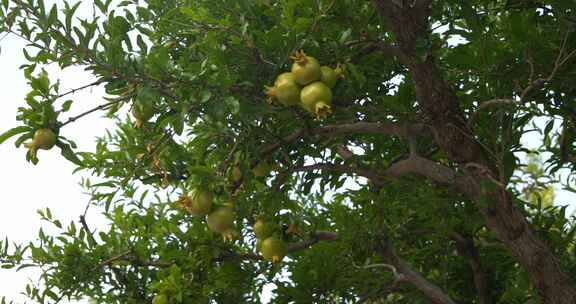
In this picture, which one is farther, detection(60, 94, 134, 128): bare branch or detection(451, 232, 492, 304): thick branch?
detection(451, 232, 492, 304): thick branch

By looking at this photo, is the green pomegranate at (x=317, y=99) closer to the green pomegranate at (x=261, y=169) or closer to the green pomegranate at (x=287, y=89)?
the green pomegranate at (x=287, y=89)

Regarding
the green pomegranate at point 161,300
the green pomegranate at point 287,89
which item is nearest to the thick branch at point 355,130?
the green pomegranate at point 287,89

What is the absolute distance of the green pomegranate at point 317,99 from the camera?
9.99 feet

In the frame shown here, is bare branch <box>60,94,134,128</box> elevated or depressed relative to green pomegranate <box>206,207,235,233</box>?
elevated

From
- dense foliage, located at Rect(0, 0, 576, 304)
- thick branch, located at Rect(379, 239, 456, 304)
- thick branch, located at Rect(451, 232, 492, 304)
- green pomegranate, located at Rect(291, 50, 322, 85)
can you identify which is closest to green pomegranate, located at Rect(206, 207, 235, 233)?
dense foliage, located at Rect(0, 0, 576, 304)

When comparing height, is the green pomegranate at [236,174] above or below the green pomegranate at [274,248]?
above

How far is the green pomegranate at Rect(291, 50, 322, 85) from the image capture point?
312cm

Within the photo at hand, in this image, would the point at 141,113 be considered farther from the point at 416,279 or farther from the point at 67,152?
the point at 416,279

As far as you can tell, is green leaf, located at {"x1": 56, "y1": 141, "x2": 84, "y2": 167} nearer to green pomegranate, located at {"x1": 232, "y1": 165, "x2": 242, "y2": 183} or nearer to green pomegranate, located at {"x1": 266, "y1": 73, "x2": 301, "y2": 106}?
green pomegranate, located at {"x1": 232, "y1": 165, "x2": 242, "y2": 183}

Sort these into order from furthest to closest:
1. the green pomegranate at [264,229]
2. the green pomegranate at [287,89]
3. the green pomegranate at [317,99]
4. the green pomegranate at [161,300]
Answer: the green pomegranate at [161,300]
the green pomegranate at [264,229]
the green pomegranate at [287,89]
the green pomegranate at [317,99]

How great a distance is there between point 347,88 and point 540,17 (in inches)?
48.1

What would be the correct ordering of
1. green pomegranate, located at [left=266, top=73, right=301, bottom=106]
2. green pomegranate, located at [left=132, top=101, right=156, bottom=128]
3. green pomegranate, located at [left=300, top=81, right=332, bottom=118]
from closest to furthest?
green pomegranate, located at [left=300, top=81, right=332, bottom=118], green pomegranate, located at [left=266, top=73, right=301, bottom=106], green pomegranate, located at [left=132, top=101, right=156, bottom=128]

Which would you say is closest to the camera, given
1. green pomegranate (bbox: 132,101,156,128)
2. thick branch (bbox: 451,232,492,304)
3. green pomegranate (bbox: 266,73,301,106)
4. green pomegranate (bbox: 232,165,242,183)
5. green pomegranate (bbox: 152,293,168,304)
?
green pomegranate (bbox: 266,73,301,106)

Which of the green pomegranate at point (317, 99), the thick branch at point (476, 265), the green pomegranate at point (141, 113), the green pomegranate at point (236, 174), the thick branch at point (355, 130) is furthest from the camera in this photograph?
the thick branch at point (476, 265)
